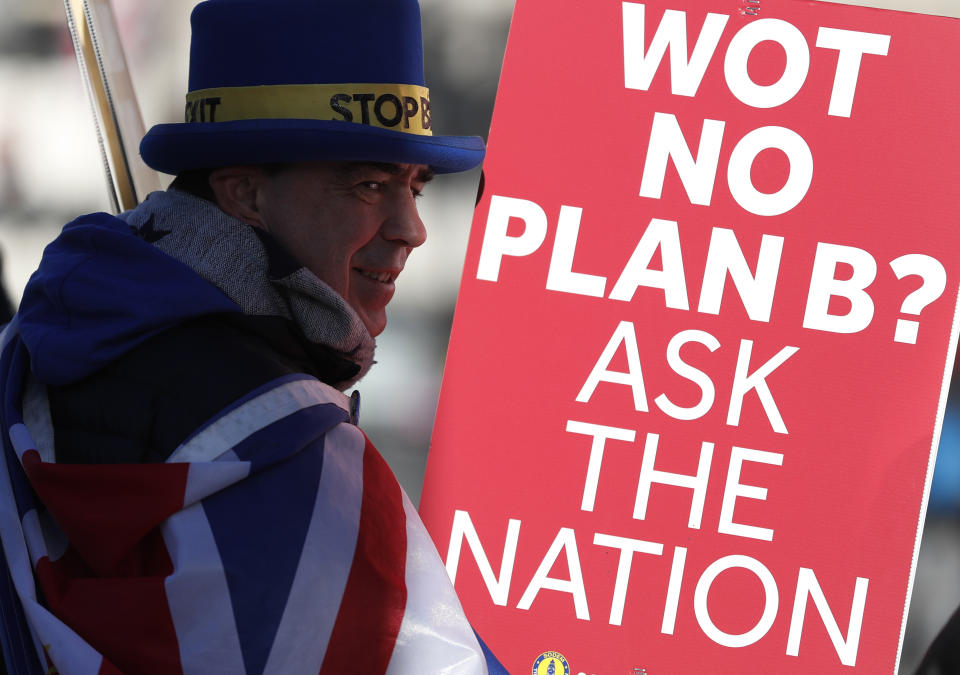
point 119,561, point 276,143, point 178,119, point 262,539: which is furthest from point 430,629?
point 178,119

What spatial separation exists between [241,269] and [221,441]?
0.23 m

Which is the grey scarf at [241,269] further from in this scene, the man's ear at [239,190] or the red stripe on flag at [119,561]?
the red stripe on flag at [119,561]

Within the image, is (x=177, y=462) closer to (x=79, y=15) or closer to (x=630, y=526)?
(x=630, y=526)

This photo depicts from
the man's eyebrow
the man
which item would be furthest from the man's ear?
the man's eyebrow

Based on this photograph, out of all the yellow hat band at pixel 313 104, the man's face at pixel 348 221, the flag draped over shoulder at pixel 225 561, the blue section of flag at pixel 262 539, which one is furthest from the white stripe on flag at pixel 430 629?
the yellow hat band at pixel 313 104

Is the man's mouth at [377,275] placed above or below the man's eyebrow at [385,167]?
below

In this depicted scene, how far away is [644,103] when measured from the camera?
230 centimetres

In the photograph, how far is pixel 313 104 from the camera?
1.20m

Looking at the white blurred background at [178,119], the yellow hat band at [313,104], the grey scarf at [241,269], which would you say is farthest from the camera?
the white blurred background at [178,119]

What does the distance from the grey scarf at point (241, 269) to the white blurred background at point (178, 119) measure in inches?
48.5

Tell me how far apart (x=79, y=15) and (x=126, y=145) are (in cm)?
34

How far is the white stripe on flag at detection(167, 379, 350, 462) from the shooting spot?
920 millimetres

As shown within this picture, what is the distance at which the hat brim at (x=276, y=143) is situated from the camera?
1.16 meters

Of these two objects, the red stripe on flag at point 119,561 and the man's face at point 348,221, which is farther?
the man's face at point 348,221
